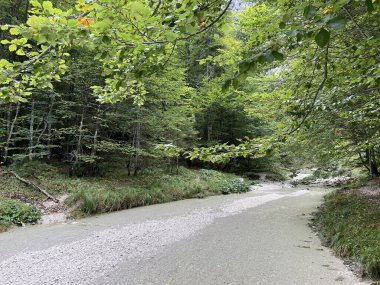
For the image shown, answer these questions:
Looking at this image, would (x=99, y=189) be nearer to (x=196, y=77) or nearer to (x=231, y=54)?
(x=231, y=54)

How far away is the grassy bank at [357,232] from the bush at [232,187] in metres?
6.58

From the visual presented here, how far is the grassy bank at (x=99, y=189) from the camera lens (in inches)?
321

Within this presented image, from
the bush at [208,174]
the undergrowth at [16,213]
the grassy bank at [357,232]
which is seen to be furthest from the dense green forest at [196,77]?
the undergrowth at [16,213]

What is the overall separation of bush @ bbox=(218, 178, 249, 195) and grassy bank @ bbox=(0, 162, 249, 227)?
121 millimetres

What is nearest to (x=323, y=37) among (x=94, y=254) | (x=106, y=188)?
(x=94, y=254)

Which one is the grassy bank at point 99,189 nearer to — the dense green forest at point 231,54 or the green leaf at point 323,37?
the dense green forest at point 231,54

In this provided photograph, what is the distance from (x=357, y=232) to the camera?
17.4ft

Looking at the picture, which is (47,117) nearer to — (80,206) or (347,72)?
(80,206)

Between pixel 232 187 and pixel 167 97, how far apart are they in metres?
5.85

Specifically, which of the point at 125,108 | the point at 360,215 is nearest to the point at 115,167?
the point at 125,108

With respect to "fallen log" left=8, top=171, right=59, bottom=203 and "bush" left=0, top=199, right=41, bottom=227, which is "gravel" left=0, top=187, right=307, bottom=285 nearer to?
"bush" left=0, top=199, right=41, bottom=227

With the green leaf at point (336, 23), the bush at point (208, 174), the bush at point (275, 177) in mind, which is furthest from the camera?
the bush at point (275, 177)

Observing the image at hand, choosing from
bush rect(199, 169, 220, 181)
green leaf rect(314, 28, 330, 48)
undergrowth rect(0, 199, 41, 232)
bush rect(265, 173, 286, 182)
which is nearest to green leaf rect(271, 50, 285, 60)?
green leaf rect(314, 28, 330, 48)

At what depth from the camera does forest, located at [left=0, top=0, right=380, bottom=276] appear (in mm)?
2053
